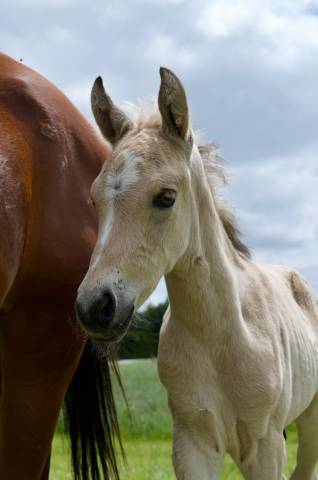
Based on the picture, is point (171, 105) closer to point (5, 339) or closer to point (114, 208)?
point (114, 208)

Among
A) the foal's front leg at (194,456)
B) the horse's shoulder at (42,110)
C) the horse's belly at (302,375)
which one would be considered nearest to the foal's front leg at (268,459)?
the foal's front leg at (194,456)

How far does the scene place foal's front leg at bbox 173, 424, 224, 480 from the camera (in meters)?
3.81

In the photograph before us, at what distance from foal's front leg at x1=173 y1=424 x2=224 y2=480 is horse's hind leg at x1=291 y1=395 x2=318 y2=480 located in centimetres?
131

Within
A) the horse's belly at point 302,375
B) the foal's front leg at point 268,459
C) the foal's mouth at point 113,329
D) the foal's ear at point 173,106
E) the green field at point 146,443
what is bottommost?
the green field at point 146,443

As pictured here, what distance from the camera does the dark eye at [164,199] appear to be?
3.44 metres

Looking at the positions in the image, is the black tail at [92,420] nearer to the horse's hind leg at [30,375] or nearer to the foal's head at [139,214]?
the horse's hind leg at [30,375]

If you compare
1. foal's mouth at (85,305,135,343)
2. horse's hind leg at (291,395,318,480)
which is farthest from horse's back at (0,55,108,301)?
horse's hind leg at (291,395,318,480)

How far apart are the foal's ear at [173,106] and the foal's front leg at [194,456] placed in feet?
4.12

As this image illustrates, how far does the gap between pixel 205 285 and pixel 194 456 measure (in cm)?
72

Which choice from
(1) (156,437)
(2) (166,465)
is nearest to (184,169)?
(2) (166,465)

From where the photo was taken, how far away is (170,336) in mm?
4008

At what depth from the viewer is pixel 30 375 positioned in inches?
164

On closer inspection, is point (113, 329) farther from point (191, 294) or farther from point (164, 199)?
point (191, 294)

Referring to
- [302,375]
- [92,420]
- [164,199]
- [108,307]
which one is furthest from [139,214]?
[92,420]
